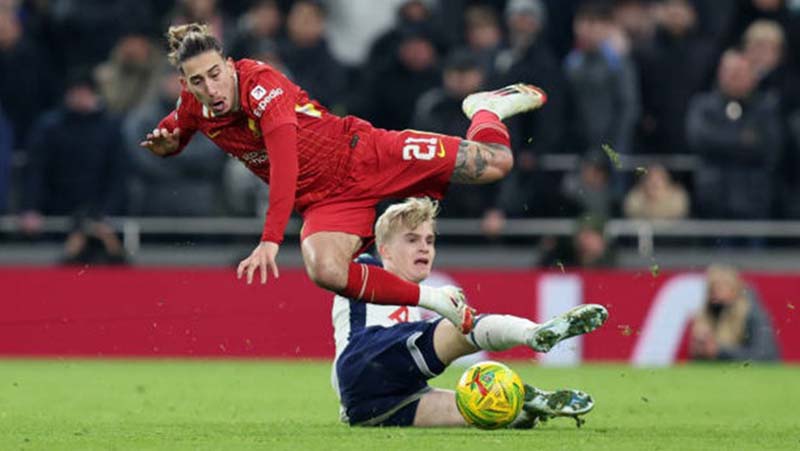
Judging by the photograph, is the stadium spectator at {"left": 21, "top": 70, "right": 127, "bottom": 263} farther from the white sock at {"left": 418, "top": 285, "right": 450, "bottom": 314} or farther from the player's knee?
the white sock at {"left": 418, "top": 285, "right": 450, "bottom": 314}

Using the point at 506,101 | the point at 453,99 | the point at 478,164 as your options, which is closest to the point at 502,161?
the point at 478,164

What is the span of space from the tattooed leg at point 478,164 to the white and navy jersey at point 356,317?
1.02m

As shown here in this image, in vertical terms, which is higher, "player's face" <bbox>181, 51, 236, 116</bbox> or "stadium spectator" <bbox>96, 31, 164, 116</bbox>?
"player's face" <bbox>181, 51, 236, 116</bbox>

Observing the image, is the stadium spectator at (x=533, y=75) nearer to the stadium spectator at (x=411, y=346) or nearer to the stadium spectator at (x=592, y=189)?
the stadium spectator at (x=592, y=189)

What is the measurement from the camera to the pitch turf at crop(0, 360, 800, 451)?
429 inches

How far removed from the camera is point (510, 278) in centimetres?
1991

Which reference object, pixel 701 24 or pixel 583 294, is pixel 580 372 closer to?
pixel 583 294

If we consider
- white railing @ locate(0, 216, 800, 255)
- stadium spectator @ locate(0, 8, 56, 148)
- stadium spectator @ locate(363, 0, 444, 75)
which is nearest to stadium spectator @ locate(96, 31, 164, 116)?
stadium spectator @ locate(0, 8, 56, 148)

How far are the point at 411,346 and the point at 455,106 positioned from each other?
8.06 meters

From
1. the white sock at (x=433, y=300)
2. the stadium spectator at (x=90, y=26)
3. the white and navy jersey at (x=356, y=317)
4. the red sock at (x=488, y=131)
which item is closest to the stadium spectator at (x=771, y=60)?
the stadium spectator at (x=90, y=26)

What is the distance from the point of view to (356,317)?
39.6ft

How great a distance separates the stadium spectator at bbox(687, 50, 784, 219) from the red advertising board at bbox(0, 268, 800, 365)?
928mm

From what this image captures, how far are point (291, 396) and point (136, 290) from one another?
4.95m

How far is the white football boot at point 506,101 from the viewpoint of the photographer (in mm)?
13352
